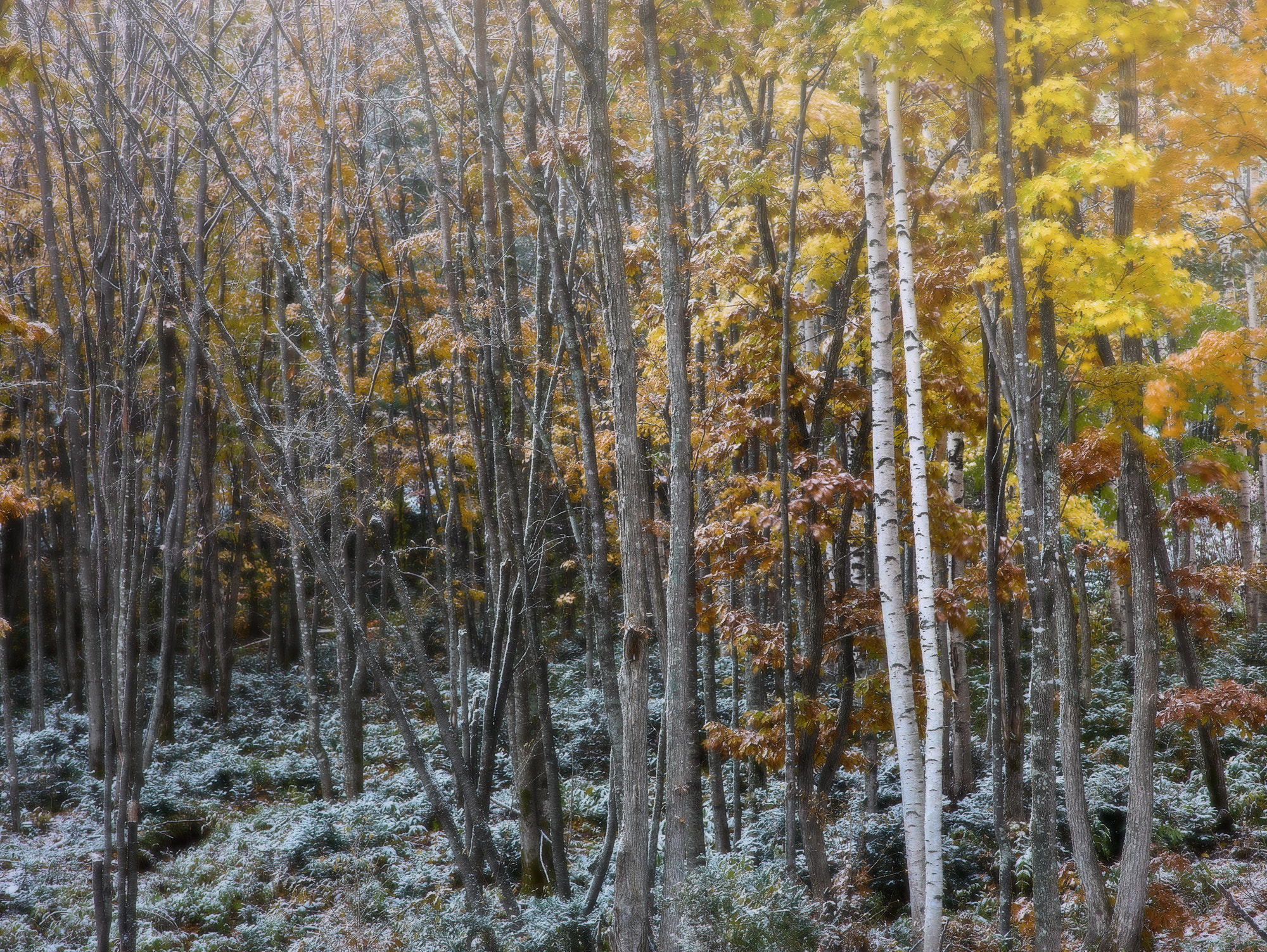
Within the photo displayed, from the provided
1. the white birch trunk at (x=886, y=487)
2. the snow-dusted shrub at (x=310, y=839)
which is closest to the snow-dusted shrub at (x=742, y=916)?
the white birch trunk at (x=886, y=487)

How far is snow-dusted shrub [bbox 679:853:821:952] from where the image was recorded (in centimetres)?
495

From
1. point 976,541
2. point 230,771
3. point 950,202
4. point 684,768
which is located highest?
point 950,202

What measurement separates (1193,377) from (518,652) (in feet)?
20.2

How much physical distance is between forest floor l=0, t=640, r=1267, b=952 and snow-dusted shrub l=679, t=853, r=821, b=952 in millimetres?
12

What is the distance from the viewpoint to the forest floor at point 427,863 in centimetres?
576

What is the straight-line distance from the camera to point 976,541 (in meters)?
6.51

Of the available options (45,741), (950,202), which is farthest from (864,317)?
(45,741)

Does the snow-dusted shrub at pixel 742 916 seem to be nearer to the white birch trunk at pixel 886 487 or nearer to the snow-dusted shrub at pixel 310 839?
the white birch trunk at pixel 886 487

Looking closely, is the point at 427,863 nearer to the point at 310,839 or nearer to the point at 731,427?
the point at 310,839

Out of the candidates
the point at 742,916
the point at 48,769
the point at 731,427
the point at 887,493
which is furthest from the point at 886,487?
the point at 48,769

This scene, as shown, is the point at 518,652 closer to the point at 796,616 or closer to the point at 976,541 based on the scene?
the point at 796,616

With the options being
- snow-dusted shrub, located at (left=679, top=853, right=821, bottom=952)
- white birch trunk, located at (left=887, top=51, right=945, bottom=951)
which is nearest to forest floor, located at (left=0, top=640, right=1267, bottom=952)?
snow-dusted shrub, located at (left=679, top=853, right=821, bottom=952)

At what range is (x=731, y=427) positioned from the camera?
642 centimetres

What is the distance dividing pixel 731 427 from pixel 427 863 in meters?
6.33
